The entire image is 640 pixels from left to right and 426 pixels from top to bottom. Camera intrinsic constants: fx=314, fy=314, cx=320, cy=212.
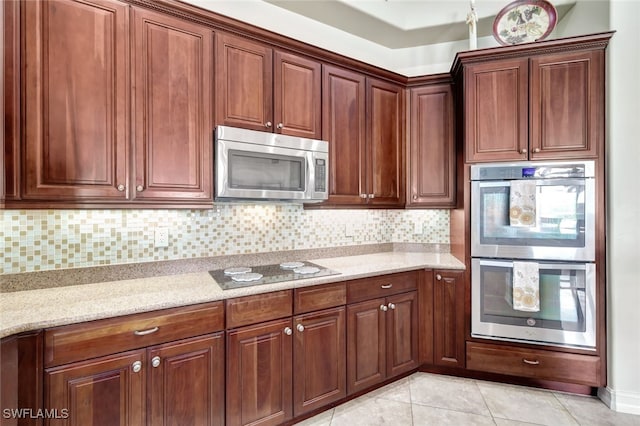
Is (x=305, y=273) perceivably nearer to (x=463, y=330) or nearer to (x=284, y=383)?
(x=284, y=383)

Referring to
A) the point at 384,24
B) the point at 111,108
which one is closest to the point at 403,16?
the point at 384,24

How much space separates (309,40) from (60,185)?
219 centimetres

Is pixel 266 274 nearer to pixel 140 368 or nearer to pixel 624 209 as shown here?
pixel 140 368

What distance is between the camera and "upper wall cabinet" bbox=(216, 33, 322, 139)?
196 cm

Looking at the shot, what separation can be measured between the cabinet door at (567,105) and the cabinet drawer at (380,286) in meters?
1.28

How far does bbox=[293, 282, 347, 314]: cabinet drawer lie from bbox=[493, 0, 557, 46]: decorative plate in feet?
7.43

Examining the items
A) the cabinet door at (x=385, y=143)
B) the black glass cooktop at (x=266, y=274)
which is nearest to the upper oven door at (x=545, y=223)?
the cabinet door at (x=385, y=143)

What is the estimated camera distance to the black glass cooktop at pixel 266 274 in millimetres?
1842

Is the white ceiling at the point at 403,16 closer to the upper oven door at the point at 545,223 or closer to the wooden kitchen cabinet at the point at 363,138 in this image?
the wooden kitchen cabinet at the point at 363,138

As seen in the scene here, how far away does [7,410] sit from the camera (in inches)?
Answer: 46.4

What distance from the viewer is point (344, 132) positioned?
8.17ft

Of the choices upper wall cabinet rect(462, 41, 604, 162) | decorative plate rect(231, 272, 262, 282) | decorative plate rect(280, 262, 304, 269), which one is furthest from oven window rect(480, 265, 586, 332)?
decorative plate rect(231, 272, 262, 282)

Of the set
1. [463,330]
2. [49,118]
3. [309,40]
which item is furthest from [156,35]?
[463,330]

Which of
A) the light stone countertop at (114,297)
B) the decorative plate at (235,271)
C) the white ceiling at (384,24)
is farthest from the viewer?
the white ceiling at (384,24)
